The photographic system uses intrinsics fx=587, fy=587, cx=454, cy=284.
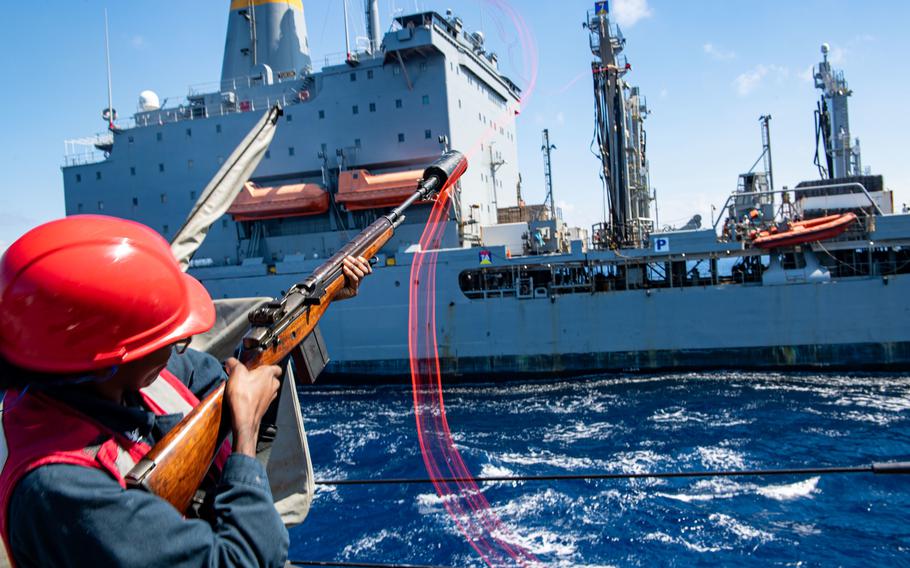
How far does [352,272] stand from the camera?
2111 mm

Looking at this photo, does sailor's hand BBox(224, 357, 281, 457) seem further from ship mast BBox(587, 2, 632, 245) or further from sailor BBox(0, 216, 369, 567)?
ship mast BBox(587, 2, 632, 245)

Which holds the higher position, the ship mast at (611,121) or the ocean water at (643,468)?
the ship mast at (611,121)

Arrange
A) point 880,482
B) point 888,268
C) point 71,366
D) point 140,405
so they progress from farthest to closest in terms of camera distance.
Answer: point 888,268, point 880,482, point 140,405, point 71,366

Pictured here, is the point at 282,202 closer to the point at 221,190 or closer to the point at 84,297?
the point at 221,190

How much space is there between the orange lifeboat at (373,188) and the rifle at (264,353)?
11716 millimetres

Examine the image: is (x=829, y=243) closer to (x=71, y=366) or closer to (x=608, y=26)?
(x=608, y=26)

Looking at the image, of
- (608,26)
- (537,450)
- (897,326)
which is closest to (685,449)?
(537,450)

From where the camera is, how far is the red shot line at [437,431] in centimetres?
619

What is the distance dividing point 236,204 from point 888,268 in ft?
52.6

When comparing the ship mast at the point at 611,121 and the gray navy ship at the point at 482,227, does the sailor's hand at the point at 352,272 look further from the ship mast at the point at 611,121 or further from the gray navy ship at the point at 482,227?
the ship mast at the point at 611,121

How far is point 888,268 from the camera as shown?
535 inches

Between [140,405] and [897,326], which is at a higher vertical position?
[140,405]

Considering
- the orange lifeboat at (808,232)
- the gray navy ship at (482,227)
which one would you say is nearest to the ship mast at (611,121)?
the gray navy ship at (482,227)

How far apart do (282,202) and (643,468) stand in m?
11.1
